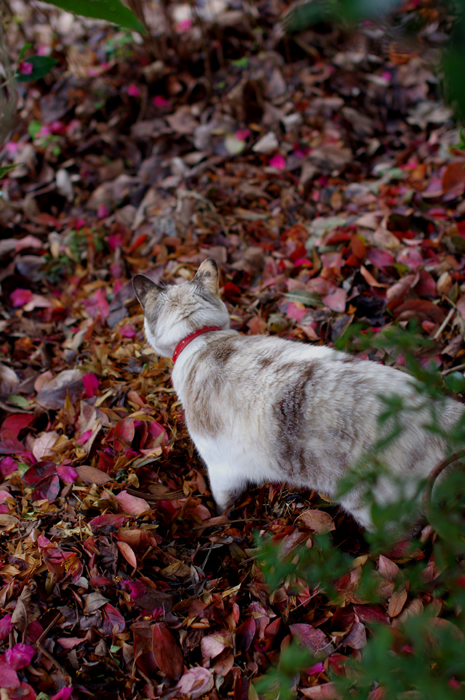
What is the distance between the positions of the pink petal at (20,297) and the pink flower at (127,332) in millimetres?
975

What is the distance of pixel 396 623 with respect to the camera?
1741mm

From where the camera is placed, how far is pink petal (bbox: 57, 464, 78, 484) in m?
2.37

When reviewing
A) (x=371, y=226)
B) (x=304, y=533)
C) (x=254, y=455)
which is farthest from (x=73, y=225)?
(x=304, y=533)

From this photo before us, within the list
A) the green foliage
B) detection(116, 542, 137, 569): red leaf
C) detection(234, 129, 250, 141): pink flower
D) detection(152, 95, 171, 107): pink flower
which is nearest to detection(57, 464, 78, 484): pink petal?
detection(116, 542, 137, 569): red leaf

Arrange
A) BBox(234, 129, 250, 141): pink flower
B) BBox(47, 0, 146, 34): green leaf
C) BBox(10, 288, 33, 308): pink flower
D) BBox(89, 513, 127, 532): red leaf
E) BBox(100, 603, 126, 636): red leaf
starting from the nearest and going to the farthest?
BBox(47, 0, 146, 34): green leaf → BBox(100, 603, 126, 636): red leaf → BBox(89, 513, 127, 532): red leaf → BBox(10, 288, 33, 308): pink flower → BBox(234, 129, 250, 141): pink flower

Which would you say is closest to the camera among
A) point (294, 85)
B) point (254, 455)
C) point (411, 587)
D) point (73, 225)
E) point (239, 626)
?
point (411, 587)

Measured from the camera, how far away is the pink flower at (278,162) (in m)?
4.20

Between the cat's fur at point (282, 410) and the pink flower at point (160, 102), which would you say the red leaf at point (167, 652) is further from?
the pink flower at point (160, 102)

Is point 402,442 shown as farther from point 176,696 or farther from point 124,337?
point 124,337

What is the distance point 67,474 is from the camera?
2385 mm

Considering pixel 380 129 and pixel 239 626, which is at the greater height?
pixel 380 129

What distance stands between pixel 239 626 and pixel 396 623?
0.63 meters

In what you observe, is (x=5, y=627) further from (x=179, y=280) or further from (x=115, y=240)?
(x=115, y=240)

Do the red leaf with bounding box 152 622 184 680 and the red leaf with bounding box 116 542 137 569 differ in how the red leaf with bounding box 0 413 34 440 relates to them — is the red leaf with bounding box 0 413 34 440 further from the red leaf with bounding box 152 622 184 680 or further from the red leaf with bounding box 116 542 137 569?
the red leaf with bounding box 152 622 184 680
